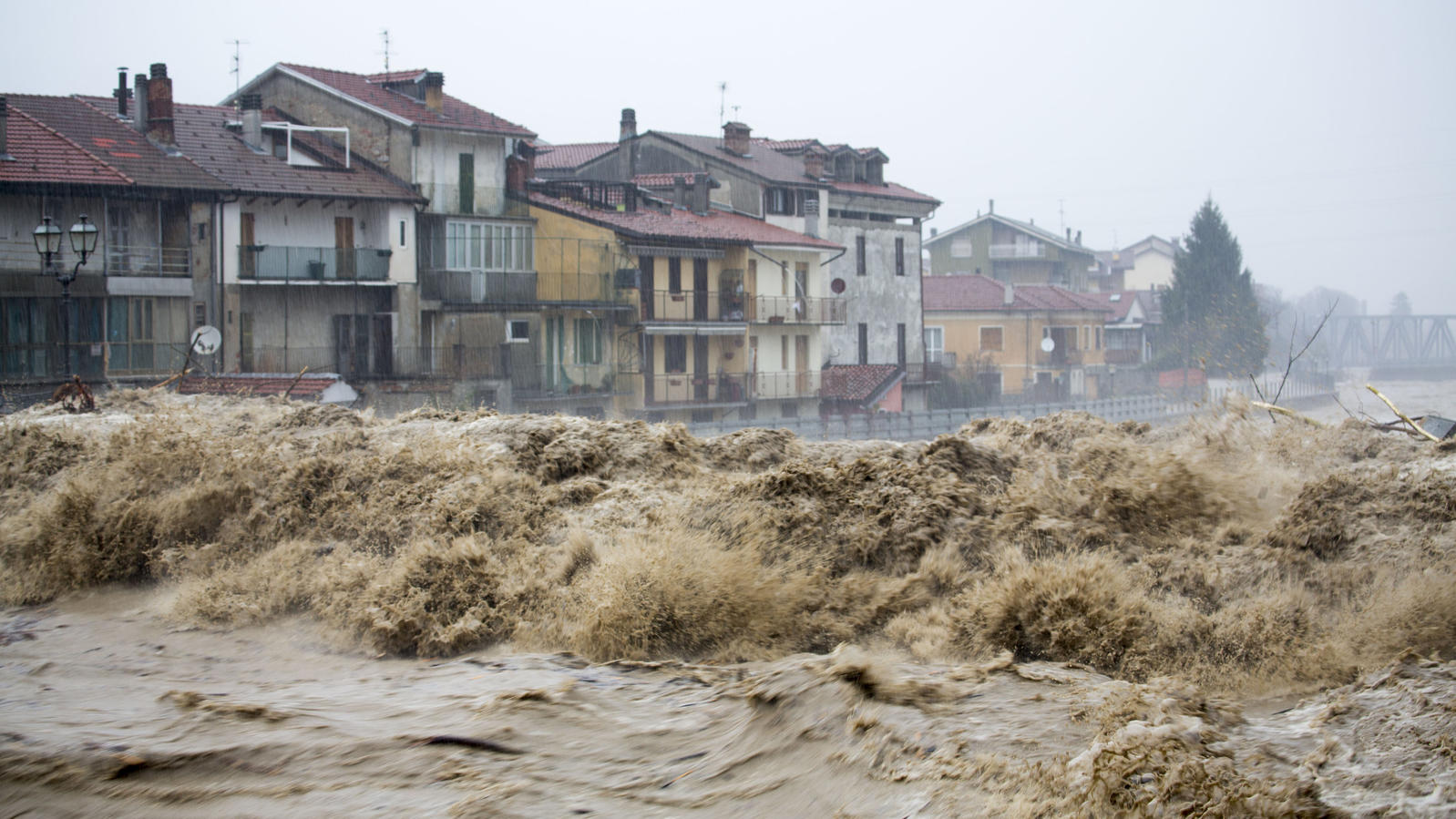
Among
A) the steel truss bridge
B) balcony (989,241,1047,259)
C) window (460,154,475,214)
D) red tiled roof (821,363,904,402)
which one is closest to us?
window (460,154,475,214)

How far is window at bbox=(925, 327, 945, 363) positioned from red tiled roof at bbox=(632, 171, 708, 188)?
18.3 m

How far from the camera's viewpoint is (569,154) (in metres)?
55.5

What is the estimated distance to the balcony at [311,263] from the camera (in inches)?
1383

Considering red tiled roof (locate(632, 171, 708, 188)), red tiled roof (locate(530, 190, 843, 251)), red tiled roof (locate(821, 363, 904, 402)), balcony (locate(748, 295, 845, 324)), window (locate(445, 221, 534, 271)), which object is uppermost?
red tiled roof (locate(632, 171, 708, 188))

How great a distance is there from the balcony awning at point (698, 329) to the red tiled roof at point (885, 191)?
13116mm

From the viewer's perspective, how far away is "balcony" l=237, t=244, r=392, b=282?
35125 millimetres

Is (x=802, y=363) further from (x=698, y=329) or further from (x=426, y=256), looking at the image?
(x=426, y=256)

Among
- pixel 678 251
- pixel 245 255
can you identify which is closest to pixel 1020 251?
pixel 678 251

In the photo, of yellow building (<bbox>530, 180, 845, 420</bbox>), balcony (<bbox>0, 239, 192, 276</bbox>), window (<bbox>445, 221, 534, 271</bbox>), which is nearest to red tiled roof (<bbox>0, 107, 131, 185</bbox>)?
balcony (<bbox>0, 239, 192, 276</bbox>)

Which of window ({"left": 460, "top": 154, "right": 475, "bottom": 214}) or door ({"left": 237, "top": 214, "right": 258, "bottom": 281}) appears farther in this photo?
window ({"left": 460, "top": 154, "right": 475, "bottom": 214})

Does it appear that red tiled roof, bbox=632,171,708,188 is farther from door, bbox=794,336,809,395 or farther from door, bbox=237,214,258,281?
door, bbox=237,214,258,281

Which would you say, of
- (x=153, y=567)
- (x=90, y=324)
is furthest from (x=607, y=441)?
(x=90, y=324)

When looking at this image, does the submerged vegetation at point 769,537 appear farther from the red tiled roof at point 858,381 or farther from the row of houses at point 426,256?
the red tiled roof at point 858,381

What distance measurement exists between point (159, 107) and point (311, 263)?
6.47 meters
